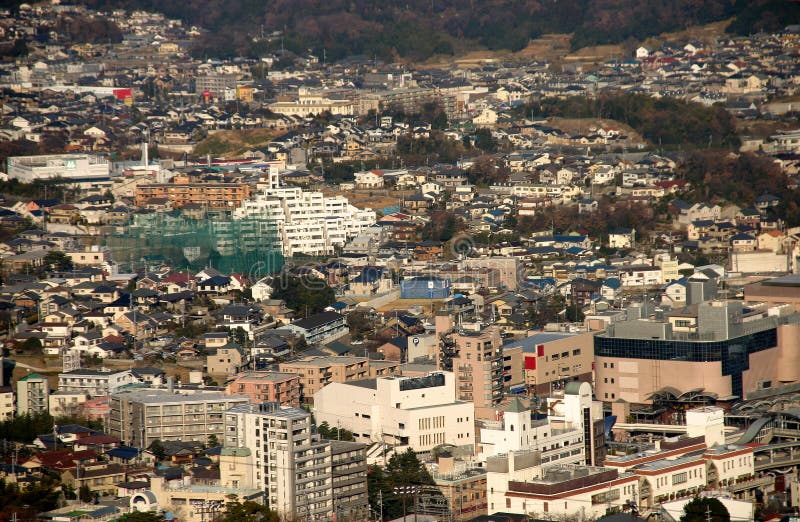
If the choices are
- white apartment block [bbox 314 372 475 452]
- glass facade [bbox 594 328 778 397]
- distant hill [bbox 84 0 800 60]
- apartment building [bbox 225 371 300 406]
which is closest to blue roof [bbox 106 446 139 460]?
apartment building [bbox 225 371 300 406]

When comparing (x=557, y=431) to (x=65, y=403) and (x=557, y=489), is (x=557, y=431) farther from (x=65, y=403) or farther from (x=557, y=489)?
(x=65, y=403)

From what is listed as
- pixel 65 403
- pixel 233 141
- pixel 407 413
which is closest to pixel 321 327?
pixel 65 403

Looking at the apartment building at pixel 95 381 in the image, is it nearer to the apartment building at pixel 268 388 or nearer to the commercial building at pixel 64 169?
the apartment building at pixel 268 388

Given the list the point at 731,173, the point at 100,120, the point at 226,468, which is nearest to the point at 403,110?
the point at 100,120

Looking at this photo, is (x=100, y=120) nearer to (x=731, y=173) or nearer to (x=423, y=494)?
(x=731, y=173)

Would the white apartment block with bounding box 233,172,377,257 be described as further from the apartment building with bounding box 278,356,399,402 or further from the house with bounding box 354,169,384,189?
the apartment building with bounding box 278,356,399,402

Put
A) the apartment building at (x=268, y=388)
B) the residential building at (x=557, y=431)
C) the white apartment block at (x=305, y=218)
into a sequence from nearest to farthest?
the residential building at (x=557, y=431) → the apartment building at (x=268, y=388) → the white apartment block at (x=305, y=218)

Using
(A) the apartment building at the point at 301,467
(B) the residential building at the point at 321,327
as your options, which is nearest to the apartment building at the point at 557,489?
(A) the apartment building at the point at 301,467
